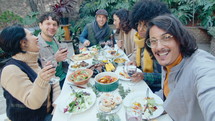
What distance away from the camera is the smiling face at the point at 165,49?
101 cm

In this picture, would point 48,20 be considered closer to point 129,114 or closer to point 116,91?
point 116,91

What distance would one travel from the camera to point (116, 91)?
4.39 ft

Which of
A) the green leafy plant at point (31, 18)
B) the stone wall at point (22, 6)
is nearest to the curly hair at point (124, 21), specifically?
the green leafy plant at point (31, 18)

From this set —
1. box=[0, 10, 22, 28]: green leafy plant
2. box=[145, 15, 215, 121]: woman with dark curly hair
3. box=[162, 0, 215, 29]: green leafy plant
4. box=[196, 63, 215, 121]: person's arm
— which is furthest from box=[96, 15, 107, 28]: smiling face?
box=[0, 10, 22, 28]: green leafy plant

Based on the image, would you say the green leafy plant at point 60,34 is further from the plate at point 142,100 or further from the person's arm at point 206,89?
the person's arm at point 206,89

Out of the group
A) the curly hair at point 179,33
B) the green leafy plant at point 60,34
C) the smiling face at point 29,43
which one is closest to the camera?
the curly hair at point 179,33

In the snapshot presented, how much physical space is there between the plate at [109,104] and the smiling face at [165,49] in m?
0.49

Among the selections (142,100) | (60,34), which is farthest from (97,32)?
(60,34)

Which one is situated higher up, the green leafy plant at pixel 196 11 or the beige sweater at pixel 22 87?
the green leafy plant at pixel 196 11

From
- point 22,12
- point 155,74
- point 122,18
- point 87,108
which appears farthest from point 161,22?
point 22,12

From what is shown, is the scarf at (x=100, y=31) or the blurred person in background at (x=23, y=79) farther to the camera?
the scarf at (x=100, y=31)

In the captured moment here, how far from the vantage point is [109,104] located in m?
1.09

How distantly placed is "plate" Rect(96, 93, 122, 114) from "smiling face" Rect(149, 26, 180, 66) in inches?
19.4

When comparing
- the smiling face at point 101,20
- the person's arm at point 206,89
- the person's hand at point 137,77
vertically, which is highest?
the smiling face at point 101,20
